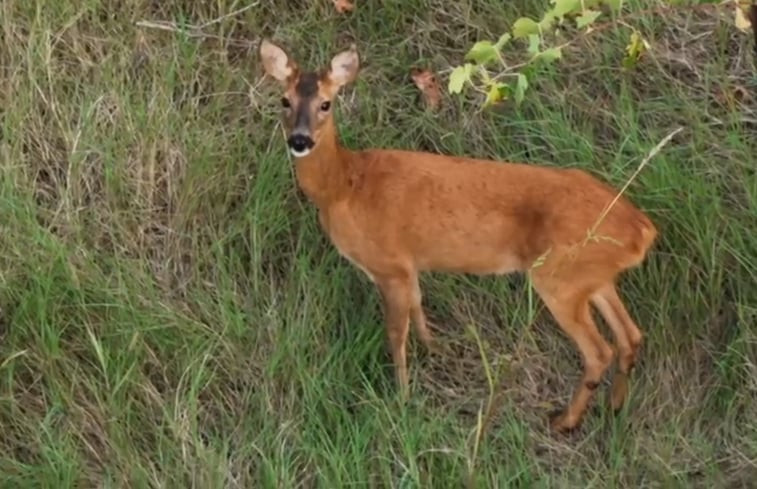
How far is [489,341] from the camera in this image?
23.2 ft

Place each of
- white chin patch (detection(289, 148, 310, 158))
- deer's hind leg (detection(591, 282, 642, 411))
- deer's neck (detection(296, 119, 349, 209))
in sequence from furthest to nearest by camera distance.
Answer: deer's neck (detection(296, 119, 349, 209)) < deer's hind leg (detection(591, 282, 642, 411)) < white chin patch (detection(289, 148, 310, 158))

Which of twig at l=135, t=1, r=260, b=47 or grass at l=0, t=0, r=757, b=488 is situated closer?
grass at l=0, t=0, r=757, b=488

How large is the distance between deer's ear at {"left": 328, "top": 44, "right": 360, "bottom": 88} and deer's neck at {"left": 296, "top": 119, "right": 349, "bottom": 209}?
0.53ft

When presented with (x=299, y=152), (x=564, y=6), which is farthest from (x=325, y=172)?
(x=564, y=6)

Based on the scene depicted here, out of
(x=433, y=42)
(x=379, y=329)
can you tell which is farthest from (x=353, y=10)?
(x=379, y=329)

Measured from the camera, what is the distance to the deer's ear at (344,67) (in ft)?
22.5

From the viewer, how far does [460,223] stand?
22.5ft

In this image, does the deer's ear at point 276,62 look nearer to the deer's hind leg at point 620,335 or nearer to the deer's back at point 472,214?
the deer's back at point 472,214

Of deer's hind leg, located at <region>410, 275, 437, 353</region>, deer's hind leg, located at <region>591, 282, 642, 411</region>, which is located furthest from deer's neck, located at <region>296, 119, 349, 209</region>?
deer's hind leg, located at <region>591, 282, 642, 411</region>

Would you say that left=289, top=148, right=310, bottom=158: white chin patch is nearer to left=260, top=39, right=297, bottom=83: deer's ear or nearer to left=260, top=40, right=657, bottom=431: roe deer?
left=260, top=40, right=657, bottom=431: roe deer

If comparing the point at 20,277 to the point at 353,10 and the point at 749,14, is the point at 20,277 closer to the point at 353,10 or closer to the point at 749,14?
the point at 353,10

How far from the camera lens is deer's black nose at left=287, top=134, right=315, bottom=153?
260 inches

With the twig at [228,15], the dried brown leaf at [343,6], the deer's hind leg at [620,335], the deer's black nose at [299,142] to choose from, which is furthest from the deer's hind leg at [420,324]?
the twig at [228,15]

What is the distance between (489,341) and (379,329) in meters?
0.43
